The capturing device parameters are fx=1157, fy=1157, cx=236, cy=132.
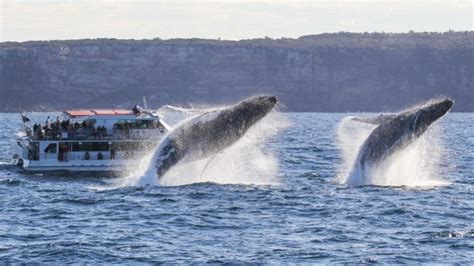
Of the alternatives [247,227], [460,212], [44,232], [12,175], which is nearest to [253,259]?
[247,227]

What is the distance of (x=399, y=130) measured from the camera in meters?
40.5

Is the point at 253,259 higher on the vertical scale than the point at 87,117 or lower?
lower

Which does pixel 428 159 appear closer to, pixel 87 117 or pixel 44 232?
pixel 87 117

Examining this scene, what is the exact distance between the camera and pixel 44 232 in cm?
3228

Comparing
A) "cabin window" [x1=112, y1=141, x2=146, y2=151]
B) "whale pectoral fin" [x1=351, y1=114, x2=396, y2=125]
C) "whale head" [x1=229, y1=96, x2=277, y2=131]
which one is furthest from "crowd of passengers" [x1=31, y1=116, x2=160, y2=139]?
"whale pectoral fin" [x1=351, y1=114, x2=396, y2=125]

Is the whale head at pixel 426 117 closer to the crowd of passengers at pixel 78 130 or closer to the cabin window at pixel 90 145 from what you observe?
the crowd of passengers at pixel 78 130

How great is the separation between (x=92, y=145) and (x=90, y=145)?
0.09m

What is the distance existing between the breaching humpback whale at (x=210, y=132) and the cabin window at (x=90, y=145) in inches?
457

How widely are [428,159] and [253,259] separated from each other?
130 ft

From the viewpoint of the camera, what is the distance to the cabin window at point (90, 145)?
53719 mm

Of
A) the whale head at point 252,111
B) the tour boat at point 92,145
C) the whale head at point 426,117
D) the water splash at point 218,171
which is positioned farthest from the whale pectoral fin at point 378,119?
the tour boat at point 92,145

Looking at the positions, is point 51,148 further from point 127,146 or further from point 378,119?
point 378,119

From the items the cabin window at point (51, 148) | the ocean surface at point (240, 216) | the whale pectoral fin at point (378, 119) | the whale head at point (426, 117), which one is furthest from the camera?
the cabin window at point (51, 148)

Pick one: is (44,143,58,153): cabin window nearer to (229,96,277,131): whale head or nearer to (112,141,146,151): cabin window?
(112,141,146,151): cabin window
